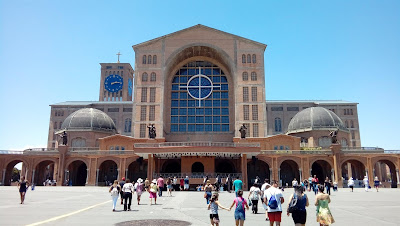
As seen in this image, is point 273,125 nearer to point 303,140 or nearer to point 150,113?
point 303,140

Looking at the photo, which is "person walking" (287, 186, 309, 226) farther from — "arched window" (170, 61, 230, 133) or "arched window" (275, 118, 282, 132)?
"arched window" (275, 118, 282, 132)

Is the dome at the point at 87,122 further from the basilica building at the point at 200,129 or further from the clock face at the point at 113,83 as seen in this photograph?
the clock face at the point at 113,83

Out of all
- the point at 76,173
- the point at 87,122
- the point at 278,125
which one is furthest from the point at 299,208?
the point at 278,125

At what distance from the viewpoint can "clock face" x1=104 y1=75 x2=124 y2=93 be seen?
102 m

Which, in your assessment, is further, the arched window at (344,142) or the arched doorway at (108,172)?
the arched window at (344,142)

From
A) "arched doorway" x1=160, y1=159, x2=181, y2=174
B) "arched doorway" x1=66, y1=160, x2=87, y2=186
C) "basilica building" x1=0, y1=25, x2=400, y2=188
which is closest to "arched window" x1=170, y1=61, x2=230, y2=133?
"basilica building" x1=0, y1=25, x2=400, y2=188

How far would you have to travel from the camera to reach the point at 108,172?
55.0 meters

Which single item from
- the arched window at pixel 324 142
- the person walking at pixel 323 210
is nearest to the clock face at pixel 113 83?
the arched window at pixel 324 142

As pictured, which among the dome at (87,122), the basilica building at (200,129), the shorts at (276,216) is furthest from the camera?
the dome at (87,122)

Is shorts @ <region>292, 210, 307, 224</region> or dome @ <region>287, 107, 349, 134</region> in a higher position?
dome @ <region>287, 107, 349, 134</region>

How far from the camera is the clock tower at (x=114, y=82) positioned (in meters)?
102

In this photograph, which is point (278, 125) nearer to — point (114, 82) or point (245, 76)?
point (245, 76)

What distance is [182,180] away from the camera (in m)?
38.8

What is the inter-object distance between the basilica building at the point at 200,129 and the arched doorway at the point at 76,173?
160mm
